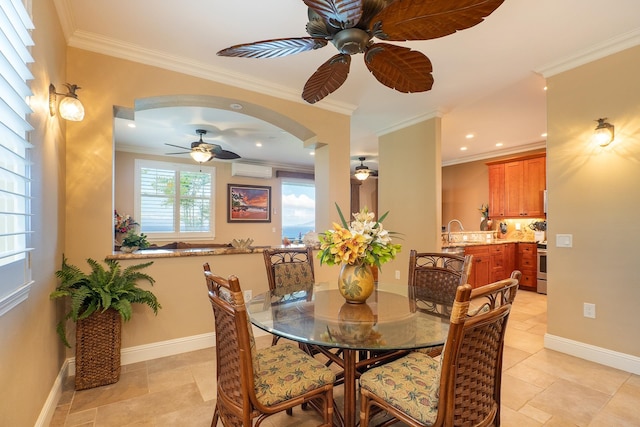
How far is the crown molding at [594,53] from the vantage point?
240 centimetres

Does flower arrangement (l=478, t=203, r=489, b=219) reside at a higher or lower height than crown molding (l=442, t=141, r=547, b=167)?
lower

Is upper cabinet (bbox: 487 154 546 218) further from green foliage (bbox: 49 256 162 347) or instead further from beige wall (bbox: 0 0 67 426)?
beige wall (bbox: 0 0 67 426)

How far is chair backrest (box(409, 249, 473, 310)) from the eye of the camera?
211cm

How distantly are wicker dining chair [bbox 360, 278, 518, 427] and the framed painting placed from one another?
20.5ft

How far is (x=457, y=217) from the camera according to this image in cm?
705

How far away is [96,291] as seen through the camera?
2117 mm

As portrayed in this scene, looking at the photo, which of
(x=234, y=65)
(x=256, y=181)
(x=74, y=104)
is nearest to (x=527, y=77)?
(x=234, y=65)

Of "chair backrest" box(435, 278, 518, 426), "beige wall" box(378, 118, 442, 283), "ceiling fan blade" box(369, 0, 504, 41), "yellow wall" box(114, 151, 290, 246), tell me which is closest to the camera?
"chair backrest" box(435, 278, 518, 426)

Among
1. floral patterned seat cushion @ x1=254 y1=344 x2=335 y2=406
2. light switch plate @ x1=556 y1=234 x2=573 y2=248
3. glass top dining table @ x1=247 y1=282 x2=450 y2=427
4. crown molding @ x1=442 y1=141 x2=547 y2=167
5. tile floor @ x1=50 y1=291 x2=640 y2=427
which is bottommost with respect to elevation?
tile floor @ x1=50 y1=291 x2=640 y2=427

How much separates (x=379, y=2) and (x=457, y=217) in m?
6.44

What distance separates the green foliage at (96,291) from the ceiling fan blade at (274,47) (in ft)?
5.97

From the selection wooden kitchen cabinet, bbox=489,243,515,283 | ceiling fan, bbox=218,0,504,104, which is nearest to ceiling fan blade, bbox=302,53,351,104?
ceiling fan, bbox=218,0,504,104

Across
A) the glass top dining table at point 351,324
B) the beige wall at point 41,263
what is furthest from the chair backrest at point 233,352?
the beige wall at point 41,263

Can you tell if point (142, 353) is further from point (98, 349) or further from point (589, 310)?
point (589, 310)
